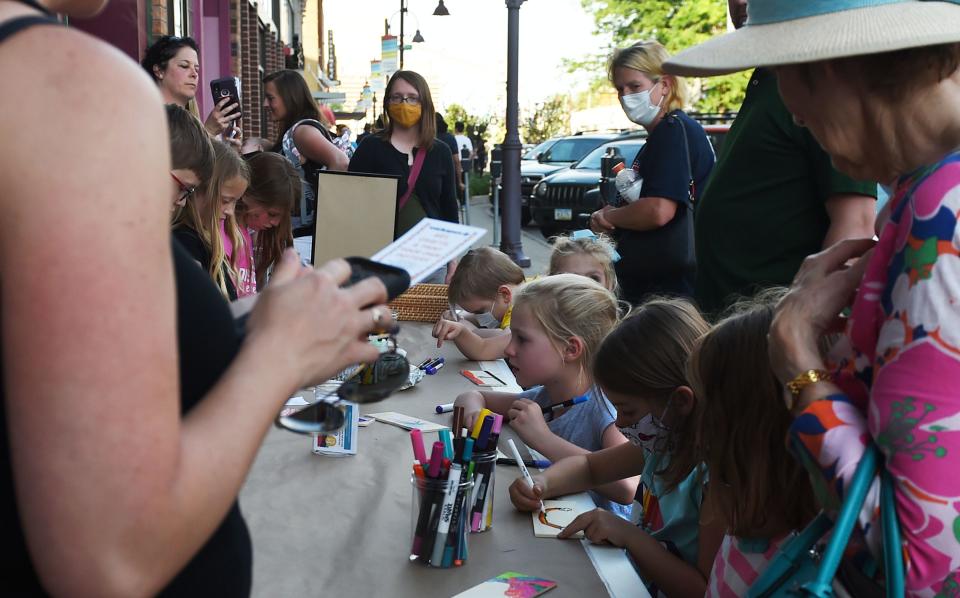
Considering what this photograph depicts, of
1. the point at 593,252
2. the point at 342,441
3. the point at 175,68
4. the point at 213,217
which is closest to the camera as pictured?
the point at 342,441

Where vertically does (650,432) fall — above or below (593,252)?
below

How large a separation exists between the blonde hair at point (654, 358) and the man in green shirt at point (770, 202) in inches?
16.6

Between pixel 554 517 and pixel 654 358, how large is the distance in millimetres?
486

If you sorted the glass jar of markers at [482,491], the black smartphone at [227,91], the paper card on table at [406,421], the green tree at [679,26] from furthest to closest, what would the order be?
the green tree at [679,26] → the black smartphone at [227,91] → the paper card on table at [406,421] → the glass jar of markers at [482,491]

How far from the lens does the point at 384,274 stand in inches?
44.2

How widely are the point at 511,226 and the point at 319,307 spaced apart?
35.2 feet

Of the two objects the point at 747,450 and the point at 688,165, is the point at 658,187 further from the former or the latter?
the point at 747,450

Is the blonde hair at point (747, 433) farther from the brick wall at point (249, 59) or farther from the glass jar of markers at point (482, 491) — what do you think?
the brick wall at point (249, 59)

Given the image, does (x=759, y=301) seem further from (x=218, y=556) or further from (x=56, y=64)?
(x=56, y=64)

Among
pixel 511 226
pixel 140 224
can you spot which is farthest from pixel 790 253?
pixel 511 226

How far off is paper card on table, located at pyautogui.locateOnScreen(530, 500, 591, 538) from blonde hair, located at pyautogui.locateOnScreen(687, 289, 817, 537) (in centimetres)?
41

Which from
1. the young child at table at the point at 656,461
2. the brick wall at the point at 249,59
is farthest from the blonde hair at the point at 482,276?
the brick wall at the point at 249,59

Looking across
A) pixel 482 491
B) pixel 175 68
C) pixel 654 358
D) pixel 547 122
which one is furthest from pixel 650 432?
pixel 547 122

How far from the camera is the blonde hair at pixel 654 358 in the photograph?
230 centimetres
